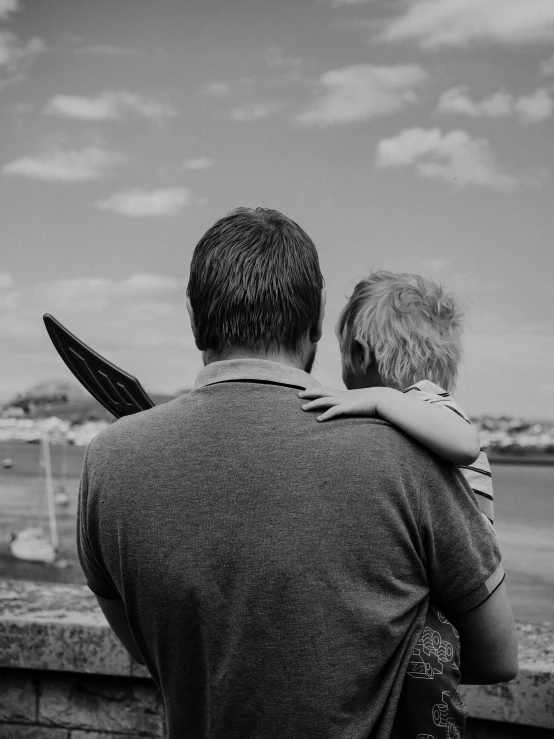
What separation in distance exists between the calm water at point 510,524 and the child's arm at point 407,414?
111 feet

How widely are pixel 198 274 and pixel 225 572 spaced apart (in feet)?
1.49

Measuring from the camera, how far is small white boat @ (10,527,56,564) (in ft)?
150

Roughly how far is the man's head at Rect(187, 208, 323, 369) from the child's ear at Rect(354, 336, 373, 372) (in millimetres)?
487

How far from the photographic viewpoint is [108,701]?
2.36 m

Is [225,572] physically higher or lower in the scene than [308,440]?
lower

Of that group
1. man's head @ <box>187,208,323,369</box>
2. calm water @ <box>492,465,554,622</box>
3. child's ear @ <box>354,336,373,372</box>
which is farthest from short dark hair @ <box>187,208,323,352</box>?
calm water @ <box>492,465,554,622</box>

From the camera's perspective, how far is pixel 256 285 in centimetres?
125

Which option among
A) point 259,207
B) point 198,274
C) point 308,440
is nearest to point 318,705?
point 308,440

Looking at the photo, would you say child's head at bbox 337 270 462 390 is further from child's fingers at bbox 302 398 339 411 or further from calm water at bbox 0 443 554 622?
calm water at bbox 0 443 554 622

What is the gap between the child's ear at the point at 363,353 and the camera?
70.7 inches

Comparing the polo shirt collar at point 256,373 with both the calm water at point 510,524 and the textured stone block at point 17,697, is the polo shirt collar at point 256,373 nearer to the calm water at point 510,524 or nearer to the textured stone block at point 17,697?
the textured stone block at point 17,697

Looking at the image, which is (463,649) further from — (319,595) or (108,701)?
(108,701)

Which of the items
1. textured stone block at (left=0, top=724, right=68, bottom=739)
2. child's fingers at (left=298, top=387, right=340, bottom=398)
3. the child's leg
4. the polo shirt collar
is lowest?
textured stone block at (left=0, top=724, right=68, bottom=739)

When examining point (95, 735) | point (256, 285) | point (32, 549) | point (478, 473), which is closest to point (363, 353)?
point (478, 473)
